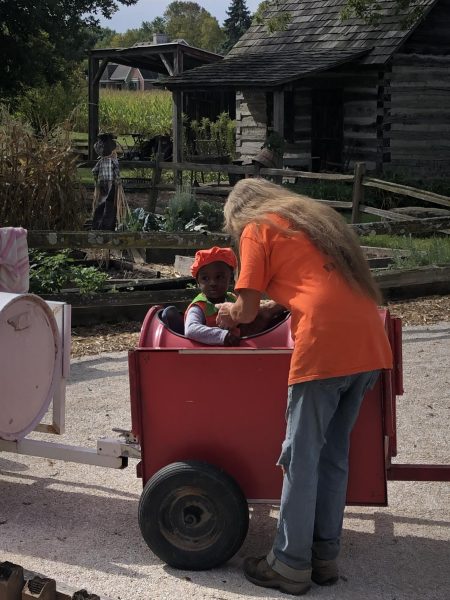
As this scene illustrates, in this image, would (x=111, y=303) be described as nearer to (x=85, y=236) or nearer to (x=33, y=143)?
(x=85, y=236)

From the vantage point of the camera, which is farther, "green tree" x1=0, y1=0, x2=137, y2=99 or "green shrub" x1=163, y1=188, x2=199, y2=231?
"green tree" x1=0, y1=0, x2=137, y2=99

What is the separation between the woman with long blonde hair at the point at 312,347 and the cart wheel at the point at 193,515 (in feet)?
0.57

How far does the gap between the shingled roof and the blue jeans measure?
1580cm

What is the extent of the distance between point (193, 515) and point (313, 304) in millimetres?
1013

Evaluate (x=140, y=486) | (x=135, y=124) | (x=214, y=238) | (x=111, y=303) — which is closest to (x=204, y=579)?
(x=140, y=486)

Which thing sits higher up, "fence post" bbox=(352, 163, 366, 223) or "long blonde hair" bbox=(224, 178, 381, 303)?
"long blonde hair" bbox=(224, 178, 381, 303)

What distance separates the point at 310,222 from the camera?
3.72 m

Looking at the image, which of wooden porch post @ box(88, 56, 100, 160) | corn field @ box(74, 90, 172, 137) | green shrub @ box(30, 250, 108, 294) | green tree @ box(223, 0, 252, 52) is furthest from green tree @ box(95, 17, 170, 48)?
green shrub @ box(30, 250, 108, 294)

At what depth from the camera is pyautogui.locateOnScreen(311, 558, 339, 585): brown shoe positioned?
3811mm

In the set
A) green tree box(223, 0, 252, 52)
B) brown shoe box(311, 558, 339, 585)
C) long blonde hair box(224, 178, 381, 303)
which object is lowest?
brown shoe box(311, 558, 339, 585)

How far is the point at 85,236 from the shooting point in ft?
28.7

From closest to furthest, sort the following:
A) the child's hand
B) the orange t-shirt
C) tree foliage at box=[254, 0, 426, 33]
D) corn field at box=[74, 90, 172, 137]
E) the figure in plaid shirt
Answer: the orange t-shirt → the child's hand → the figure in plaid shirt → tree foliage at box=[254, 0, 426, 33] → corn field at box=[74, 90, 172, 137]

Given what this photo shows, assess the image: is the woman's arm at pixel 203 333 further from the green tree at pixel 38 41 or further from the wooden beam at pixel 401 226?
the green tree at pixel 38 41

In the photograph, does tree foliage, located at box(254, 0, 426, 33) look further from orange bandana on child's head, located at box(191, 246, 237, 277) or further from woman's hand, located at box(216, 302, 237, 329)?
woman's hand, located at box(216, 302, 237, 329)
